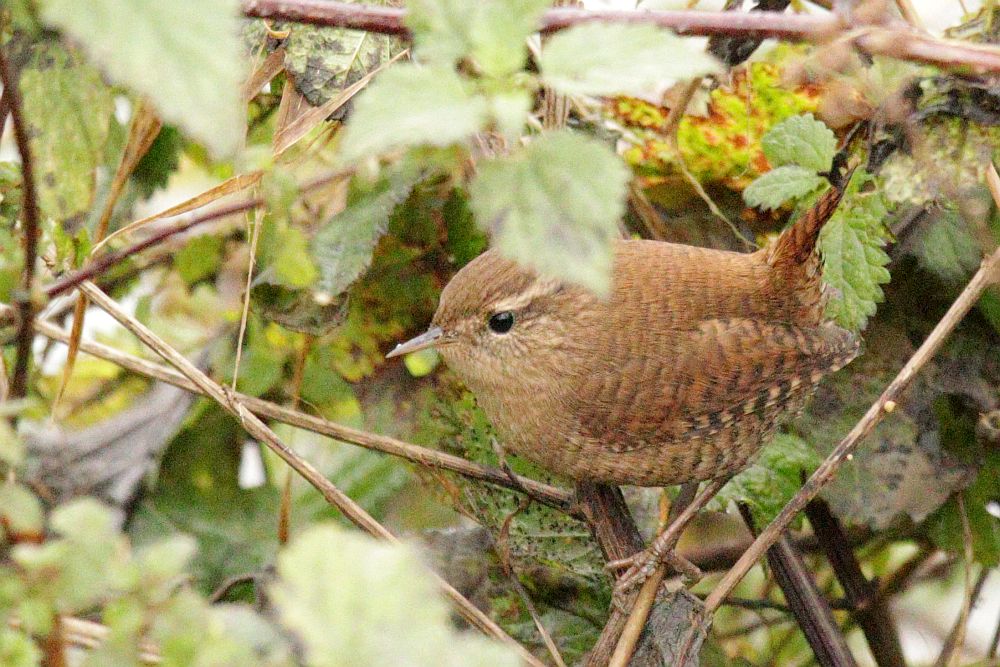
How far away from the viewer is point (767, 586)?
113 inches

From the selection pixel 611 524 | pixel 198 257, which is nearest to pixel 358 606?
pixel 611 524

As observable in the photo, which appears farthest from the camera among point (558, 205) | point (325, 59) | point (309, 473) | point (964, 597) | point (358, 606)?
point (964, 597)

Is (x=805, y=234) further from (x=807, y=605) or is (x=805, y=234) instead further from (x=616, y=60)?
(x=616, y=60)

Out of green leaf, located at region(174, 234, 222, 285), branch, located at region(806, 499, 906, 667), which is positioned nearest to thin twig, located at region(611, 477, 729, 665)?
branch, located at region(806, 499, 906, 667)

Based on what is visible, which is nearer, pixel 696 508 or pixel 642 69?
pixel 642 69

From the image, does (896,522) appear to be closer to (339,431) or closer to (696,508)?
(696,508)

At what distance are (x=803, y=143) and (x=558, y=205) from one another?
1.13 m

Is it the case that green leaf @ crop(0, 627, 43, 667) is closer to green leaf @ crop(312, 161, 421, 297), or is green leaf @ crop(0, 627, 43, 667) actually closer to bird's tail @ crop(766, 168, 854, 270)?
green leaf @ crop(312, 161, 421, 297)

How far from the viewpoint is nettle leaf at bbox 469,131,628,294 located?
107 centimetres

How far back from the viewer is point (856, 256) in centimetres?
206

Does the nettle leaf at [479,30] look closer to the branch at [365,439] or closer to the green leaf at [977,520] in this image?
the branch at [365,439]

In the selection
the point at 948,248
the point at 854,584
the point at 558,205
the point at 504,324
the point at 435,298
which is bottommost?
the point at 854,584

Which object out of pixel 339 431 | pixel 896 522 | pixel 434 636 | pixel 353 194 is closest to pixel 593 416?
pixel 339 431

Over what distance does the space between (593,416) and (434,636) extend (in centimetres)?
118
